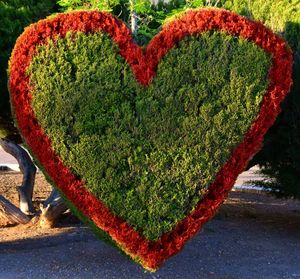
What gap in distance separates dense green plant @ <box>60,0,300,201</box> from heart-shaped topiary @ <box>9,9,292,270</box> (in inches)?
66.6

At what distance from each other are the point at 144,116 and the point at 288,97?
A: 8.63 feet

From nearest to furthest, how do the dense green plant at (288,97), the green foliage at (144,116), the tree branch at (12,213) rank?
the green foliage at (144,116) < the dense green plant at (288,97) < the tree branch at (12,213)

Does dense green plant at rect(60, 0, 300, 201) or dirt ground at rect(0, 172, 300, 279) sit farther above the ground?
dense green plant at rect(60, 0, 300, 201)

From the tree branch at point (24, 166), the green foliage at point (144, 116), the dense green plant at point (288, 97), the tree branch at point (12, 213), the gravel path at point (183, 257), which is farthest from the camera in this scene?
the tree branch at point (24, 166)

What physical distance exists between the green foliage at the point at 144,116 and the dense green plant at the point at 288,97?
5.77 ft

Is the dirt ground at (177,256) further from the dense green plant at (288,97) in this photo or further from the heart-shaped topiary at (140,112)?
the heart-shaped topiary at (140,112)

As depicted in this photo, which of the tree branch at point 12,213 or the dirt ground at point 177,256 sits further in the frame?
the tree branch at point 12,213

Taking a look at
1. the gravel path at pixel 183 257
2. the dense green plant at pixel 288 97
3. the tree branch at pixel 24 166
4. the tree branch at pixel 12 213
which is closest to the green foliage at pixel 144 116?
the gravel path at pixel 183 257

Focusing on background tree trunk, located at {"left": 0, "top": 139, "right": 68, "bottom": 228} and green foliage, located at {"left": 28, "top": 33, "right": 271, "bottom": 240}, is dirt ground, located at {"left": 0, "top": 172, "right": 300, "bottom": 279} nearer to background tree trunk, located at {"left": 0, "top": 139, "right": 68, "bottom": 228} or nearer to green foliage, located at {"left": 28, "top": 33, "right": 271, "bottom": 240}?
background tree trunk, located at {"left": 0, "top": 139, "right": 68, "bottom": 228}

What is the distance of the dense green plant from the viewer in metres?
7.83

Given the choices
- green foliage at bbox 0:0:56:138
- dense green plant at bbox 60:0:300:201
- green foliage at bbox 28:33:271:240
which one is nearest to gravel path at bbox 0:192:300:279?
dense green plant at bbox 60:0:300:201

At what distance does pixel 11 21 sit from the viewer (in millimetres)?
8242

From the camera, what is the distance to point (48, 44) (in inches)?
230

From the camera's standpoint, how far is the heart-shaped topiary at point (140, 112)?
5812 millimetres
